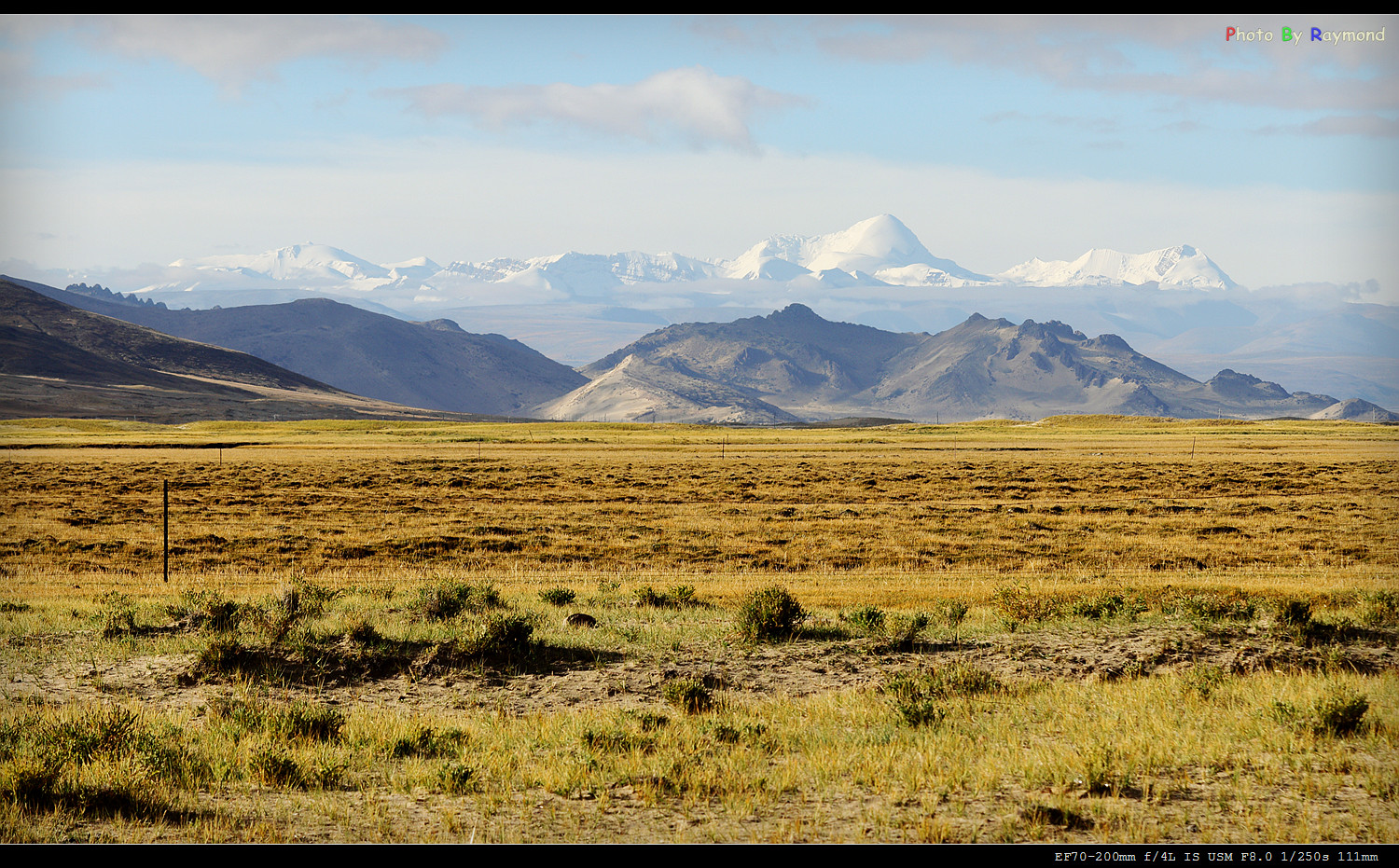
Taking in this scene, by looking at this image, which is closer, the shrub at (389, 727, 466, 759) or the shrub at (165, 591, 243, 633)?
the shrub at (389, 727, 466, 759)

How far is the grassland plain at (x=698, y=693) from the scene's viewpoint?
898 cm

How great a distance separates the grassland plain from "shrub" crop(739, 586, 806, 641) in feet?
1.17

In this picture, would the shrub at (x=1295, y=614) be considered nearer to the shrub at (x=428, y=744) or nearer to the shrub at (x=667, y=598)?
the shrub at (x=667, y=598)

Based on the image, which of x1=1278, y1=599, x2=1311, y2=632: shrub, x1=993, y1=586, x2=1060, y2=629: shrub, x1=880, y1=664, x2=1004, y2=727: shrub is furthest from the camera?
x1=993, y1=586, x2=1060, y2=629: shrub

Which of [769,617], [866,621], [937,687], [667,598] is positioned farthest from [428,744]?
[667,598]

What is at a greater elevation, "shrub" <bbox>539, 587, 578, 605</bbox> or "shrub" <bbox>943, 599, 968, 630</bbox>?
"shrub" <bbox>943, 599, 968, 630</bbox>

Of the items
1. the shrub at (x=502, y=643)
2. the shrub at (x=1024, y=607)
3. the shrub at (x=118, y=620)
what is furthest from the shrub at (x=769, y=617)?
the shrub at (x=118, y=620)

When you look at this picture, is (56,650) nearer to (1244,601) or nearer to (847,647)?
(847,647)

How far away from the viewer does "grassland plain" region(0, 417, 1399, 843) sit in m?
8.98

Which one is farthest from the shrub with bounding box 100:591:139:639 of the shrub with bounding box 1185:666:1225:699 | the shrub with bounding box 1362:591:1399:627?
the shrub with bounding box 1362:591:1399:627

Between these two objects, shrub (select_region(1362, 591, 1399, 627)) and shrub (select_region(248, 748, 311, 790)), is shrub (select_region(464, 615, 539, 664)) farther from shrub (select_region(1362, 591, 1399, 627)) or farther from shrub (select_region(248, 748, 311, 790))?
shrub (select_region(1362, 591, 1399, 627))

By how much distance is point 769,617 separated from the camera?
1661cm

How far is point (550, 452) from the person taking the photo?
99812 mm

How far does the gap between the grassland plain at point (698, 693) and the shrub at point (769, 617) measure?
36 centimetres
